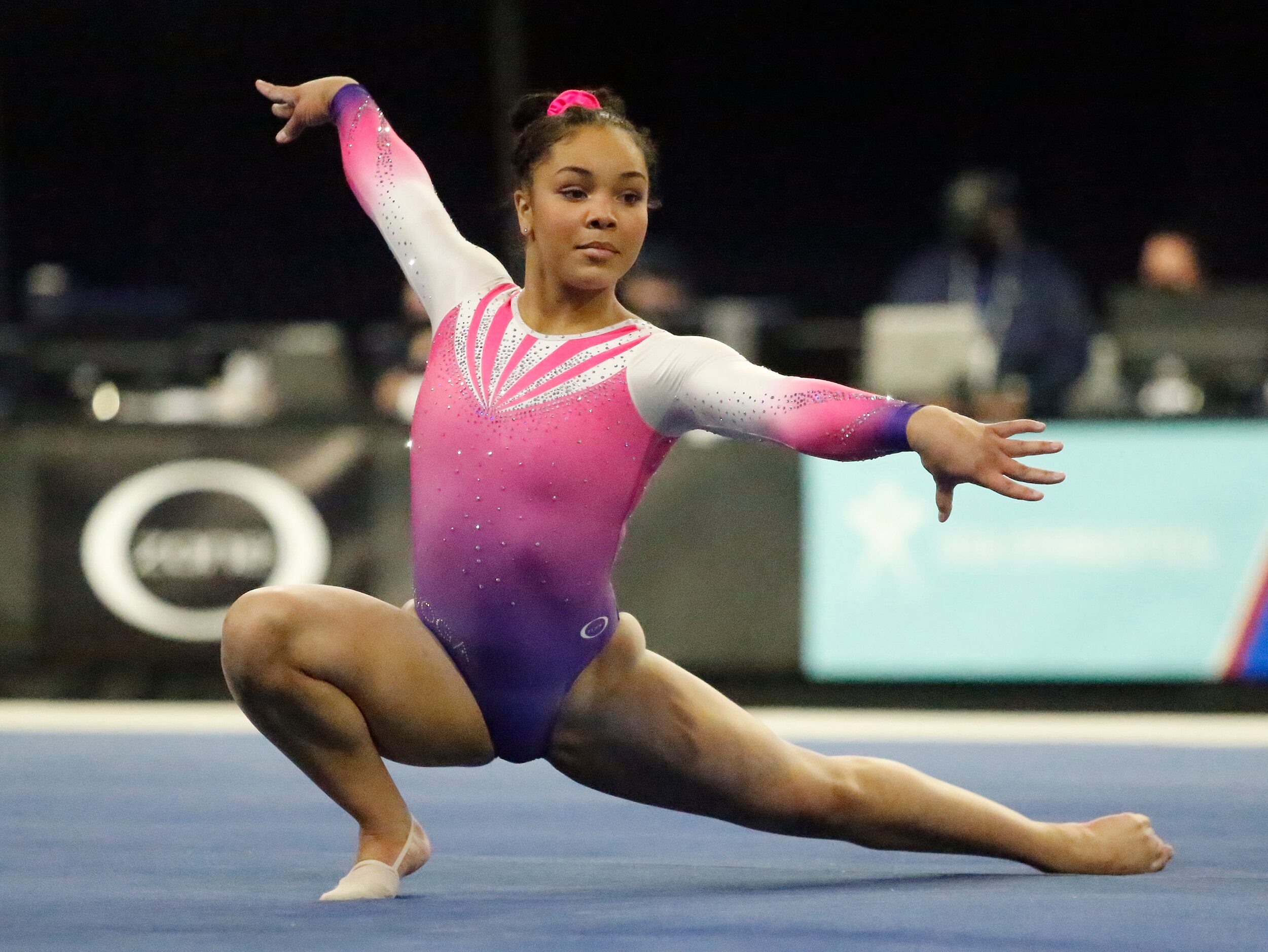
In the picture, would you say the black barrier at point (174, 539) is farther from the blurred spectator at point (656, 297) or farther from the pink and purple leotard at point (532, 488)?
the pink and purple leotard at point (532, 488)

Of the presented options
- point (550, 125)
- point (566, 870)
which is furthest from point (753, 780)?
point (550, 125)

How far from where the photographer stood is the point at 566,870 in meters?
3.33

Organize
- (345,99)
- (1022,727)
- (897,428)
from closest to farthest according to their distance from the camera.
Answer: (897,428), (345,99), (1022,727)

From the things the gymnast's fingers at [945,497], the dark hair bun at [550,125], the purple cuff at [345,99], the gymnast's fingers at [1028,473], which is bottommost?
the gymnast's fingers at [945,497]

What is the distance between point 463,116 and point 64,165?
123 inches

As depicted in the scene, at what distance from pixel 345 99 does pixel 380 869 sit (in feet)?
4.69

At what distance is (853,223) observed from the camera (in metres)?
13.7

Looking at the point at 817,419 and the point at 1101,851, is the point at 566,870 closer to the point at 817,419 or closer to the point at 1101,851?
the point at 1101,851

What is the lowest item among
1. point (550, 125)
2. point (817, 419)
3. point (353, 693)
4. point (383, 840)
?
point (383, 840)

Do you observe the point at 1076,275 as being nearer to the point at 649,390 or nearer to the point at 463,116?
the point at 463,116

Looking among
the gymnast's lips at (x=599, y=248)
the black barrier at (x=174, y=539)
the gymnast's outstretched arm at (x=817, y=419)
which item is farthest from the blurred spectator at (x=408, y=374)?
the gymnast's outstretched arm at (x=817, y=419)

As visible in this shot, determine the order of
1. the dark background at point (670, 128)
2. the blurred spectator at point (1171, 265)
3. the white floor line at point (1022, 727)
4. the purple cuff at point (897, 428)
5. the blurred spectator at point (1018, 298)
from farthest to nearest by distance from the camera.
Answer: the dark background at point (670, 128), the blurred spectator at point (1171, 265), the blurred spectator at point (1018, 298), the white floor line at point (1022, 727), the purple cuff at point (897, 428)

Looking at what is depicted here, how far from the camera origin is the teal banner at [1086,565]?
612 cm

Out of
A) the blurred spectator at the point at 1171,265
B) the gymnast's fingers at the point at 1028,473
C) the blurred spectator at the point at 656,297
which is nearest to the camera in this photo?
the gymnast's fingers at the point at 1028,473
